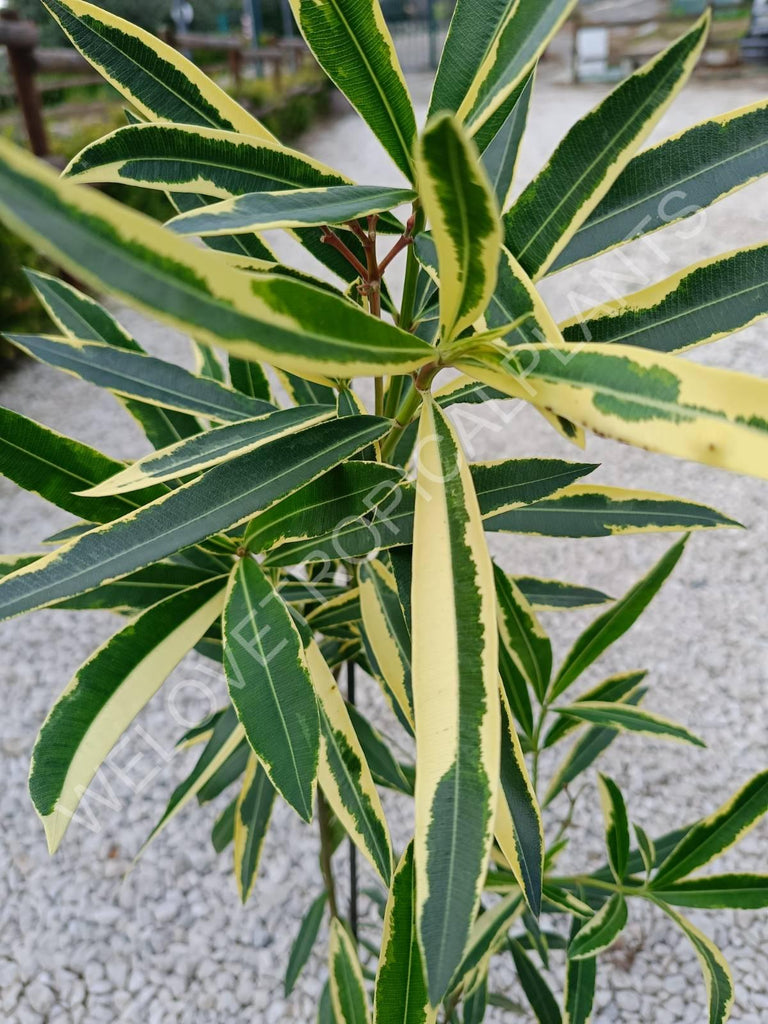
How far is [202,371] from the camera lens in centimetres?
76

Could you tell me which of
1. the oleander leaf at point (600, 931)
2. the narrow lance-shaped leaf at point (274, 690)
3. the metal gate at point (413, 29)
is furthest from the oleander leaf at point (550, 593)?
the metal gate at point (413, 29)

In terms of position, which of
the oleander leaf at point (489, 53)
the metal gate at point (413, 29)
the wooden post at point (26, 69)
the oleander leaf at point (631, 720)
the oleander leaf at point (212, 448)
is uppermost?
the metal gate at point (413, 29)

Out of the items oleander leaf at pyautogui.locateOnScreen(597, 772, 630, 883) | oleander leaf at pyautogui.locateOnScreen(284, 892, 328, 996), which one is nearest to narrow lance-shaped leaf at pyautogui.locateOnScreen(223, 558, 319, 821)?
oleander leaf at pyautogui.locateOnScreen(597, 772, 630, 883)

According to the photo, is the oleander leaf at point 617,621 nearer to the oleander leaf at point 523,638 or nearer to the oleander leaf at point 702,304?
the oleander leaf at point 523,638

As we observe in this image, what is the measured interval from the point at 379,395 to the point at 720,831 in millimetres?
498

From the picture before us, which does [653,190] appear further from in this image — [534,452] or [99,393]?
[99,393]

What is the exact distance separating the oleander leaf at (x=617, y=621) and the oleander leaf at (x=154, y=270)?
Answer: 1.78 feet

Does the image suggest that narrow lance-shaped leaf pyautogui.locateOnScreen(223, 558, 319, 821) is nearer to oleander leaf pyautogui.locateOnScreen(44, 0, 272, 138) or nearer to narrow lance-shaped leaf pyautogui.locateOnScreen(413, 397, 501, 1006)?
narrow lance-shaped leaf pyautogui.locateOnScreen(413, 397, 501, 1006)

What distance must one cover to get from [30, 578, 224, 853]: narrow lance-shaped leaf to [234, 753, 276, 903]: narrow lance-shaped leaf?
36 centimetres

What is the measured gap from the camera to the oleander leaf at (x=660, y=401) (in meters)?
0.27

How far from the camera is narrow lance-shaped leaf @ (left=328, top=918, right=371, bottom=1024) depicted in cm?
80

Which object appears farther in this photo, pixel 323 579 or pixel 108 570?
pixel 323 579

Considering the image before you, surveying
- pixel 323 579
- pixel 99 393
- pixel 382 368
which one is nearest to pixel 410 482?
pixel 382 368

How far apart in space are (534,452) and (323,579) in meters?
1.85
